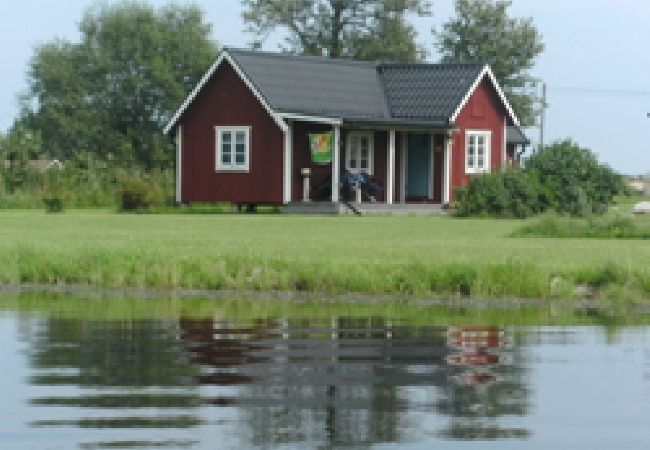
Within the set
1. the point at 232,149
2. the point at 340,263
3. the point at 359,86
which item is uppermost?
the point at 359,86

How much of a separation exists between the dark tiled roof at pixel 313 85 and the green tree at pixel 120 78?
3890 centimetres

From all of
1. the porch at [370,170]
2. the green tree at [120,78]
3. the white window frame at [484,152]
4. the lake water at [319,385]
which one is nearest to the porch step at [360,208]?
the porch at [370,170]

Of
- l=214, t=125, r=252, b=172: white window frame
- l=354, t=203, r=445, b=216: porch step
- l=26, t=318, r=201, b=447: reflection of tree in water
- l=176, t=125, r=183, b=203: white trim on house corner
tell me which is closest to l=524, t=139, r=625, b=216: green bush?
l=354, t=203, r=445, b=216: porch step

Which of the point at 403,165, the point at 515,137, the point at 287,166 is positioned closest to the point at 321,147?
the point at 287,166

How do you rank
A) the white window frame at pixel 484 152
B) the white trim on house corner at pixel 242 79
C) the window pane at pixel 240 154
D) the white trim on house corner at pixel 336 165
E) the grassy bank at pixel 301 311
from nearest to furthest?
1. the grassy bank at pixel 301 311
2. the white trim on house corner at pixel 336 165
3. the white trim on house corner at pixel 242 79
4. the window pane at pixel 240 154
5. the white window frame at pixel 484 152

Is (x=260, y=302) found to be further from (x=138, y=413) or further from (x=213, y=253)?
(x=138, y=413)

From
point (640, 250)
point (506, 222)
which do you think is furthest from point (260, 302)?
point (506, 222)

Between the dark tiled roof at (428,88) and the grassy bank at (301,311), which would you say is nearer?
the grassy bank at (301,311)

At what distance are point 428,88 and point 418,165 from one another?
265cm

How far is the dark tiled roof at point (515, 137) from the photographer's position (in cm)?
6881

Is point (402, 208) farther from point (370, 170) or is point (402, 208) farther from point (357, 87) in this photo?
point (357, 87)

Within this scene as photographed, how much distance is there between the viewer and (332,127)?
49344mm

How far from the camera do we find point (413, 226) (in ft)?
120

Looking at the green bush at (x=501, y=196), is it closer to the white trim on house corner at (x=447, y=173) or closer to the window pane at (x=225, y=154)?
the white trim on house corner at (x=447, y=173)
